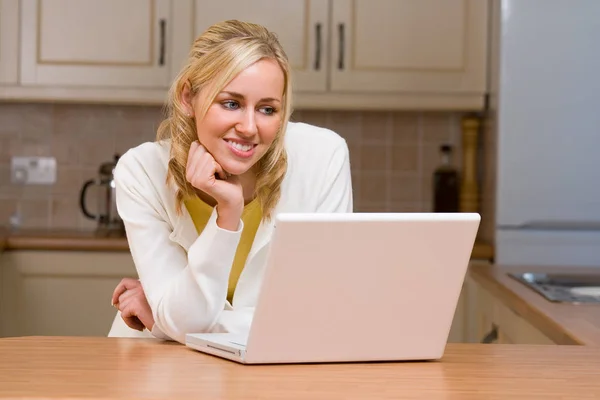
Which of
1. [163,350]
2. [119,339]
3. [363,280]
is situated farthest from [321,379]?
[119,339]

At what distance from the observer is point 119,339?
1499mm

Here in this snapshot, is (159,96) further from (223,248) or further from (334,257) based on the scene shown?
(334,257)

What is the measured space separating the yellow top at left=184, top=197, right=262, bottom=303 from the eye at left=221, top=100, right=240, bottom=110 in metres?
0.25

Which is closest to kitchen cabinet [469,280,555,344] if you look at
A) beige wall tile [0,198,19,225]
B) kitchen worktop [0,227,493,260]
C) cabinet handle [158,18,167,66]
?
kitchen worktop [0,227,493,260]

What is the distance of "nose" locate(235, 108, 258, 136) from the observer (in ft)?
→ 5.07

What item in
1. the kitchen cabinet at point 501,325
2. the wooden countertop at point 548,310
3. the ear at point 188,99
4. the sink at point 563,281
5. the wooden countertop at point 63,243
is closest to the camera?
the ear at point 188,99

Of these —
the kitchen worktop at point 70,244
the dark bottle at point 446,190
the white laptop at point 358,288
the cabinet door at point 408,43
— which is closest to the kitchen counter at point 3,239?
the kitchen worktop at point 70,244

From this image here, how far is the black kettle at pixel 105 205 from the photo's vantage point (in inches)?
145

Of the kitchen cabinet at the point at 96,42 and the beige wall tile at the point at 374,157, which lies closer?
the kitchen cabinet at the point at 96,42

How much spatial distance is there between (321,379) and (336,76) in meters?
2.35

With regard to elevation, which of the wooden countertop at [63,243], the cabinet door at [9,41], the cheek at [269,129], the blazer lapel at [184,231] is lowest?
the wooden countertop at [63,243]

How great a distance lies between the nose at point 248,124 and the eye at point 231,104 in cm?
3

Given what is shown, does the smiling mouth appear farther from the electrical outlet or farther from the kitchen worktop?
the electrical outlet

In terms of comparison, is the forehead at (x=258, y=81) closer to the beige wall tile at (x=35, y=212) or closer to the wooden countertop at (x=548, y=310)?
the wooden countertop at (x=548, y=310)
